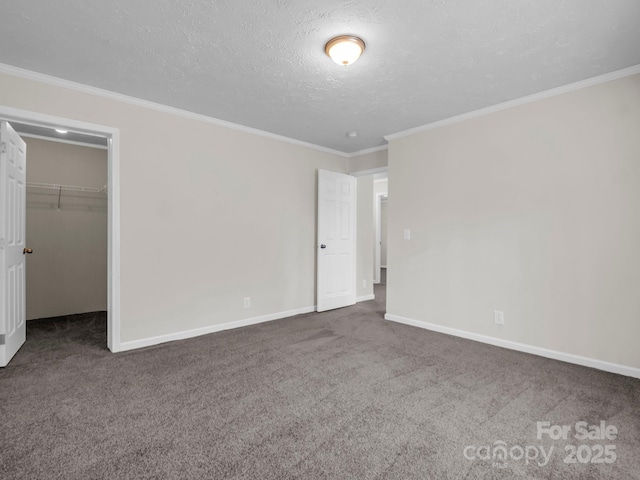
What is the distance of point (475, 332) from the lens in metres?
3.60

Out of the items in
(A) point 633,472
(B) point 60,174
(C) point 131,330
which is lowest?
(A) point 633,472

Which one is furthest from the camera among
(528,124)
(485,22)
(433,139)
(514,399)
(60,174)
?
(60,174)

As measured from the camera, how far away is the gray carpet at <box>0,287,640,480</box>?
1.65 metres

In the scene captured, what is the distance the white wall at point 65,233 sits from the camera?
4.48m

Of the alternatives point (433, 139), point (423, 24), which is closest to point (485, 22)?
point (423, 24)

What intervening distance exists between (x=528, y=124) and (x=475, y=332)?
216 cm

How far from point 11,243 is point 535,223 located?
4775 millimetres

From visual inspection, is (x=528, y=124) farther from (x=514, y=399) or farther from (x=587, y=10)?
(x=514, y=399)

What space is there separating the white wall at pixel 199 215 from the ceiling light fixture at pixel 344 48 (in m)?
1.99

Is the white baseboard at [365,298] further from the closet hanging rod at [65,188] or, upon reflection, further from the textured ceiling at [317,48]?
the closet hanging rod at [65,188]

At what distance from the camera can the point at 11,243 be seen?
297 cm

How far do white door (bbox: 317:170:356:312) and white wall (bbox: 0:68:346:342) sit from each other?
0.53 ft

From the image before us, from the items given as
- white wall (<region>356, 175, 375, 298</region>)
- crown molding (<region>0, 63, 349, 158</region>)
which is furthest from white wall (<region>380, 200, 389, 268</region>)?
crown molding (<region>0, 63, 349, 158</region>)

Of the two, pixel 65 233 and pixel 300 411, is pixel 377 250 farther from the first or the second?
pixel 300 411
